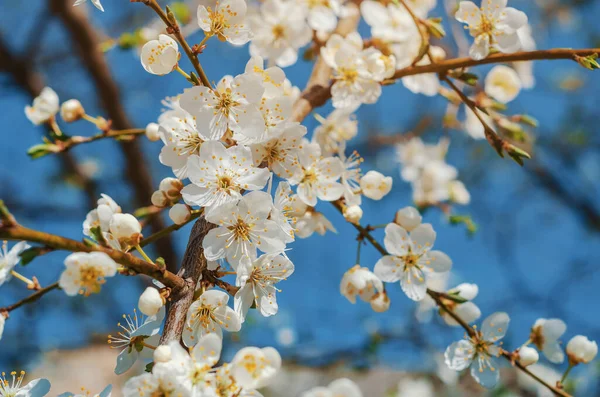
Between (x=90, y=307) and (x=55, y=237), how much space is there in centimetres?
371

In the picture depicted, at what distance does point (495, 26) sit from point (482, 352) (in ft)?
2.43

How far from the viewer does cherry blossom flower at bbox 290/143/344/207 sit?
4.02ft

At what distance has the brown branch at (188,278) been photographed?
3.15 feet

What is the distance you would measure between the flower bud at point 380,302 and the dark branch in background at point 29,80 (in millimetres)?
2608

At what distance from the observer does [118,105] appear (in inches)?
124

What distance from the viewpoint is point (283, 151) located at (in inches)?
45.5

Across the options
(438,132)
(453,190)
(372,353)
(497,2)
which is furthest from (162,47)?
(438,132)

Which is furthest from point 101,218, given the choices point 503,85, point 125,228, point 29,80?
point 29,80

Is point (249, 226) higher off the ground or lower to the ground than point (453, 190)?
higher

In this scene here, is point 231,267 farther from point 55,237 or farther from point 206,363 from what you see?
point 55,237

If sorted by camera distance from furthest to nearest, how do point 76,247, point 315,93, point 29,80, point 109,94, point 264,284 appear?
point 29,80 < point 109,94 < point 315,93 < point 264,284 < point 76,247

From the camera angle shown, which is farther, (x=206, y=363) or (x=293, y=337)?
(x=293, y=337)

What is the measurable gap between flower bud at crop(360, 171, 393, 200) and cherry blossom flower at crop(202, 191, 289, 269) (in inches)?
13.7

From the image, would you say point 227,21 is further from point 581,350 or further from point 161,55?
point 581,350
